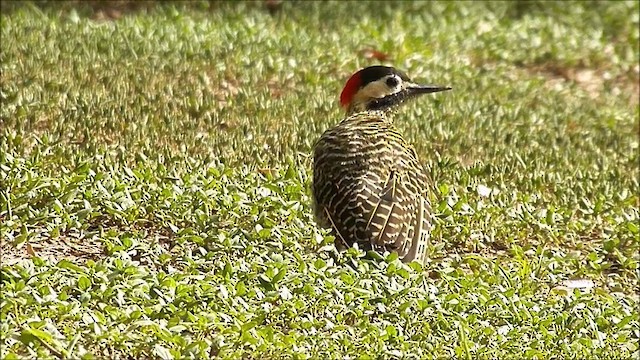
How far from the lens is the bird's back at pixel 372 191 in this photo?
7613 mm

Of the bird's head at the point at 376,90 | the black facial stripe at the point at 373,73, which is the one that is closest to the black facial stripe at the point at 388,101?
the bird's head at the point at 376,90

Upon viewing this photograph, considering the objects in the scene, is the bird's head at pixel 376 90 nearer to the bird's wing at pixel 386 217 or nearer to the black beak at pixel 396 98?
the black beak at pixel 396 98

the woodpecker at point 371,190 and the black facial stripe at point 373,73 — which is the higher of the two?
the black facial stripe at point 373,73

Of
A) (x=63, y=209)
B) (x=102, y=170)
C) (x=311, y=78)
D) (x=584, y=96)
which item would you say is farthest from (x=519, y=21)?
(x=63, y=209)

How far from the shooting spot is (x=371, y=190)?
7766 millimetres

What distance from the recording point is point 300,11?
13.8m

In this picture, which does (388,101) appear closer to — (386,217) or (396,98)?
(396,98)

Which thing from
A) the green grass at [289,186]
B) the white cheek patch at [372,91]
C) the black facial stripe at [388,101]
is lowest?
the green grass at [289,186]

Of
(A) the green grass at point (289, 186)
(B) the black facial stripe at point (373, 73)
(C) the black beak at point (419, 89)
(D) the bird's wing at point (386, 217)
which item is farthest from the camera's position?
(C) the black beak at point (419, 89)

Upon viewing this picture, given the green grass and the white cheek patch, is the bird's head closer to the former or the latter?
the white cheek patch

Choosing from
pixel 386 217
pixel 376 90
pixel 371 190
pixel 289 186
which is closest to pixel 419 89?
pixel 376 90

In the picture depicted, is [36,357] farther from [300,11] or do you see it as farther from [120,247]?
[300,11]

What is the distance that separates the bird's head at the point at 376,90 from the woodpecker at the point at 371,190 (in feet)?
1.07

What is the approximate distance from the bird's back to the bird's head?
0.61 m
